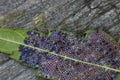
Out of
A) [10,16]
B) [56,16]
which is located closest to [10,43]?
[10,16]

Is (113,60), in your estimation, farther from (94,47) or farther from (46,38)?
(46,38)

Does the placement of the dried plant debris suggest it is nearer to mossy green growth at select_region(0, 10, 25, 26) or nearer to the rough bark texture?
the rough bark texture

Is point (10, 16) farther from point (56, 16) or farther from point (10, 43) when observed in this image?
point (56, 16)

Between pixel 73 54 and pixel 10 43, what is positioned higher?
pixel 10 43

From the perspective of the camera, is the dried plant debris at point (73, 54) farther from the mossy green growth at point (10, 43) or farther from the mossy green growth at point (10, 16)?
the mossy green growth at point (10, 16)

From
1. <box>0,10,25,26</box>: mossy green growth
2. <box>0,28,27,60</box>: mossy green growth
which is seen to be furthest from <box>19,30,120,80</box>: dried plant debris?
<box>0,10,25,26</box>: mossy green growth

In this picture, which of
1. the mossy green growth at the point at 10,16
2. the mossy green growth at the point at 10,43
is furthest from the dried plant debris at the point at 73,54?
the mossy green growth at the point at 10,16
